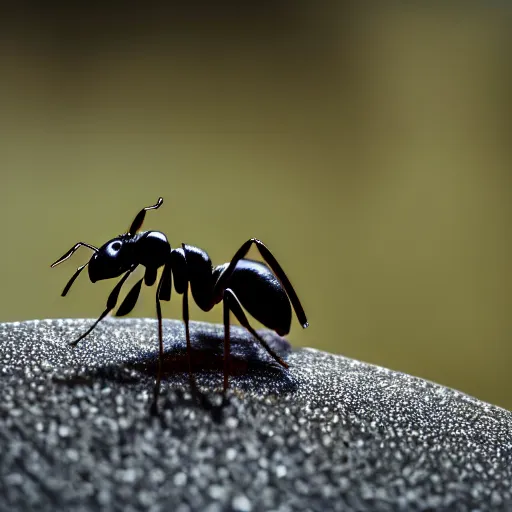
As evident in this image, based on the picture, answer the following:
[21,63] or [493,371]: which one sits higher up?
[21,63]

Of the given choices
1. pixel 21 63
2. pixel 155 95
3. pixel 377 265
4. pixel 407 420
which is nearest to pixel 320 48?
pixel 155 95

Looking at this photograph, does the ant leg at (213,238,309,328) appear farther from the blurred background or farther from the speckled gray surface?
the blurred background

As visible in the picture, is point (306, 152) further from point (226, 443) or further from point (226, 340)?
point (226, 443)

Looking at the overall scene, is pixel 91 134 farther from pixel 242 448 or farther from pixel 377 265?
pixel 242 448

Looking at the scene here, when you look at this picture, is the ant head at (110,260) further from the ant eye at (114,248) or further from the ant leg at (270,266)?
the ant leg at (270,266)

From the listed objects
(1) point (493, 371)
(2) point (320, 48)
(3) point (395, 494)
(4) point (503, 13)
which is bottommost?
(1) point (493, 371)

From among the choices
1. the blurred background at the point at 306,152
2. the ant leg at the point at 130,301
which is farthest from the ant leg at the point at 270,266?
the blurred background at the point at 306,152

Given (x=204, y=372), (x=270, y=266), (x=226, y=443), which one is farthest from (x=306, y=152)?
(x=226, y=443)
